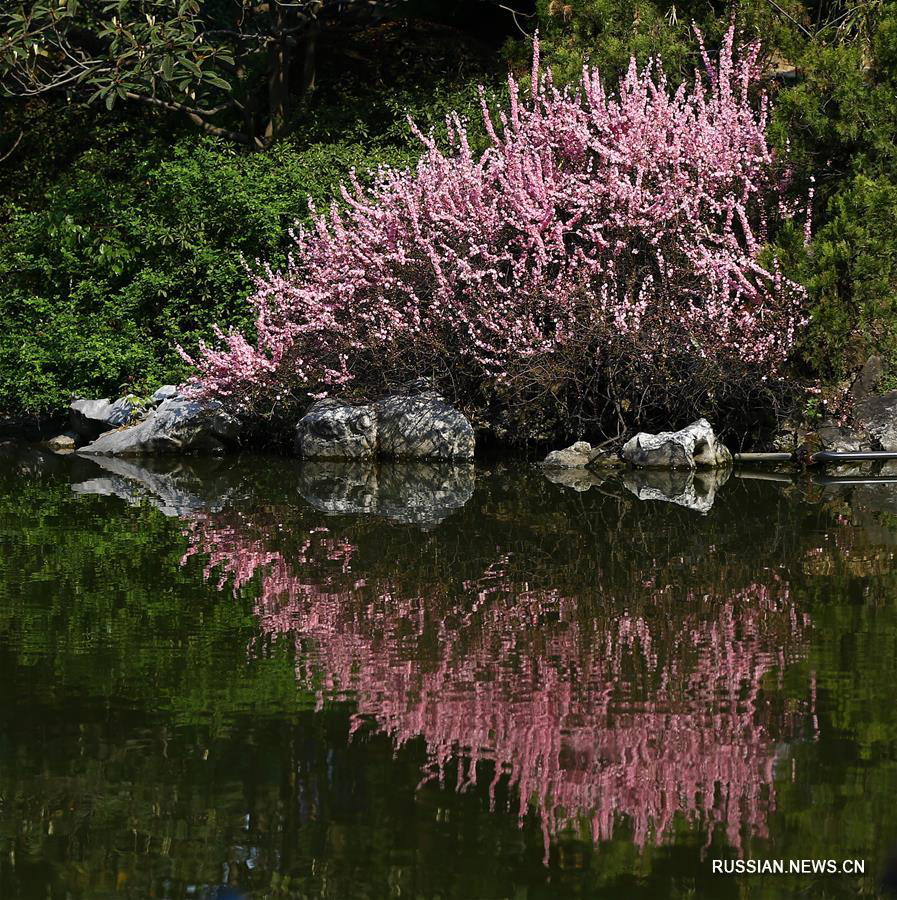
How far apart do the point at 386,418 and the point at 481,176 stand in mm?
2277

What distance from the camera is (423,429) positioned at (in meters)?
12.2

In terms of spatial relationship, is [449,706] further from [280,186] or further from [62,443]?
[280,186]

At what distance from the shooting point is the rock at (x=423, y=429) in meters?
12.1

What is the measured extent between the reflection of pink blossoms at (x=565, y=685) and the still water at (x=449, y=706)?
1 centimetres

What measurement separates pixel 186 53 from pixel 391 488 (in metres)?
6.80

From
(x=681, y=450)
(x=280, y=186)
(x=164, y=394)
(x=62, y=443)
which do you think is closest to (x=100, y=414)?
(x=62, y=443)

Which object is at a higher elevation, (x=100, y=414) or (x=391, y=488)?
(x=100, y=414)

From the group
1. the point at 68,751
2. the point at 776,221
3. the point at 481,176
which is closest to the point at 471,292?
the point at 481,176

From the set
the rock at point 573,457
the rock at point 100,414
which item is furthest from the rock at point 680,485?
the rock at point 100,414

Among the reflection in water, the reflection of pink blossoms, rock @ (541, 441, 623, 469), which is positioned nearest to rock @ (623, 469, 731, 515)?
rock @ (541, 441, 623, 469)

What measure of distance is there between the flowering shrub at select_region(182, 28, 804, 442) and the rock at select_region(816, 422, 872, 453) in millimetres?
709

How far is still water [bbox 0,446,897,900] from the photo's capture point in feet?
11.6

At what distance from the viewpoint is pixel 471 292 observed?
11.9 metres

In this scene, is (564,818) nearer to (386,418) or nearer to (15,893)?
(15,893)
